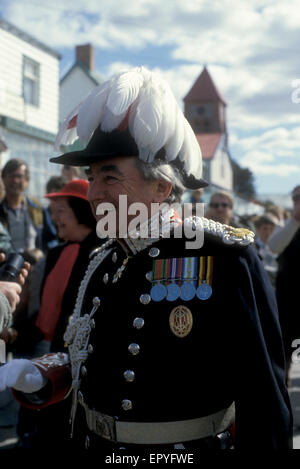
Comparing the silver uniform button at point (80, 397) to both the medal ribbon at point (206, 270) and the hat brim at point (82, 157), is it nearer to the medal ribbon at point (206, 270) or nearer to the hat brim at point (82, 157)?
the medal ribbon at point (206, 270)

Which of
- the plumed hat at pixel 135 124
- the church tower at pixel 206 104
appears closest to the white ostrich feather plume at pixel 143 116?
the plumed hat at pixel 135 124

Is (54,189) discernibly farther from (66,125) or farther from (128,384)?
(128,384)

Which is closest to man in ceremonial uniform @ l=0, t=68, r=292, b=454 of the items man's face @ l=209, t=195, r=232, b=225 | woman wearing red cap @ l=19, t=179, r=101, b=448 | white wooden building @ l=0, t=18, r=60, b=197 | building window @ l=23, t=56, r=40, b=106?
→ woman wearing red cap @ l=19, t=179, r=101, b=448

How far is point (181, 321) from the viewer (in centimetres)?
171

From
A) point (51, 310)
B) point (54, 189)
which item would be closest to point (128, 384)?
point (51, 310)

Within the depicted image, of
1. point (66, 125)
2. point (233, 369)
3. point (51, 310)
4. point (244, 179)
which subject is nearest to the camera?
point (233, 369)

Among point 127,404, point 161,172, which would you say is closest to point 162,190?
point 161,172

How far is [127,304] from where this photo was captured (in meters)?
1.80

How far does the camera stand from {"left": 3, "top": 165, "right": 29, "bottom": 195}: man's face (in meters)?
5.10

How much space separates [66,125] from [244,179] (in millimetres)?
76761

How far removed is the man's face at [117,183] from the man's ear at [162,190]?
0.03m

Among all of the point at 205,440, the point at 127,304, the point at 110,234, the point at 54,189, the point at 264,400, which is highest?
the point at 54,189

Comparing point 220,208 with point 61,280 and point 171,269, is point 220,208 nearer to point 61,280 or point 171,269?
point 61,280

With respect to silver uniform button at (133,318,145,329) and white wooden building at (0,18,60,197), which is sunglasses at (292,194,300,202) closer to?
silver uniform button at (133,318,145,329)
